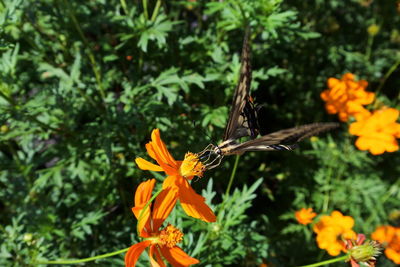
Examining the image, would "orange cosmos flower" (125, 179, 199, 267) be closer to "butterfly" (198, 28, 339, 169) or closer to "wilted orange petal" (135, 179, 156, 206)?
"wilted orange petal" (135, 179, 156, 206)

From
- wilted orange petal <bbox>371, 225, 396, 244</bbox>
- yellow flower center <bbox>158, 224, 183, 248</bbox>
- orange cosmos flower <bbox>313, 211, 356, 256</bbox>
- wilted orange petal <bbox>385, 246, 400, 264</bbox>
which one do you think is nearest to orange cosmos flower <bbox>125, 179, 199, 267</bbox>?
yellow flower center <bbox>158, 224, 183, 248</bbox>

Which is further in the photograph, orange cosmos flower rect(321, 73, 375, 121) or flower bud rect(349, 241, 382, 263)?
orange cosmos flower rect(321, 73, 375, 121)

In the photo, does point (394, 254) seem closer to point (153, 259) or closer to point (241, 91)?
point (241, 91)

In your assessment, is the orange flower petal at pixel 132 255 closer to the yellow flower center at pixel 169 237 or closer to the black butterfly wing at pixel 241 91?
the yellow flower center at pixel 169 237

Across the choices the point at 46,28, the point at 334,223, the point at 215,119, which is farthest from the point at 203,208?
the point at 46,28

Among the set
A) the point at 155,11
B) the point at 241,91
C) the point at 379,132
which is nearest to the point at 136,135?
the point at 155,11

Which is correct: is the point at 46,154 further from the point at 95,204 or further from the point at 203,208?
the point at 203,208

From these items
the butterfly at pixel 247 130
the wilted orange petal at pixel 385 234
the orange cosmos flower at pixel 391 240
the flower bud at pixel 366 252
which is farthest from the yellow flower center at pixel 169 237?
the wilted orange petal at pixel 385 234
